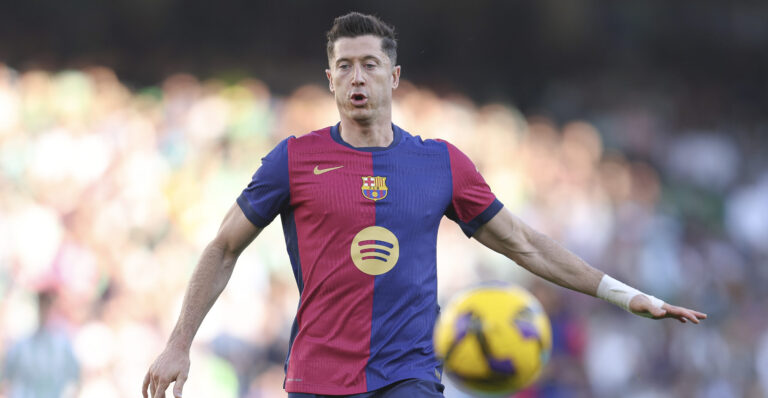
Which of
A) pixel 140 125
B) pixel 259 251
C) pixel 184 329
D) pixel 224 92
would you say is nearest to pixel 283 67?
pixel 224 92

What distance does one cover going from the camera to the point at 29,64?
16172 mm

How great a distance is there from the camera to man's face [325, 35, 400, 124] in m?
4.40

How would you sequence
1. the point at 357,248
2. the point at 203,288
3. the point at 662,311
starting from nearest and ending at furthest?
the point at 357,248 < the point at 203,288 < the point at 662,311

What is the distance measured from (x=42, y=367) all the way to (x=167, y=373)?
27.1 feet

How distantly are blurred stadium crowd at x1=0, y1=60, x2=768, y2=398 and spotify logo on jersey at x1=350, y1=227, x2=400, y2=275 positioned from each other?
6.11m

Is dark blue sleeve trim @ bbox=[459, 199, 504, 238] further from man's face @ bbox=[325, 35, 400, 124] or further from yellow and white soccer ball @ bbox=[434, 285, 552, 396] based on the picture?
man's face @ bbox=[325, 35, 400, 124]

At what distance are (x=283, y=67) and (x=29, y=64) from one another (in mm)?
4179

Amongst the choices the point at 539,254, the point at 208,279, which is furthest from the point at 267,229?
the point at 208,279

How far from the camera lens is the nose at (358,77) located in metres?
4.38

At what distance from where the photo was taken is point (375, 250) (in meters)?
4.23

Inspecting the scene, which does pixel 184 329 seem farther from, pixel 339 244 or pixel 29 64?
pixel 29 64

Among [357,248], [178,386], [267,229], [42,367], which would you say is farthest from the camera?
[267,229]

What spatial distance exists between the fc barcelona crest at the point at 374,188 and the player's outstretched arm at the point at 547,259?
541 millimetres

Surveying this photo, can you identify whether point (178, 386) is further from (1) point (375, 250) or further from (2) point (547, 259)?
(2) point (547, 259)
